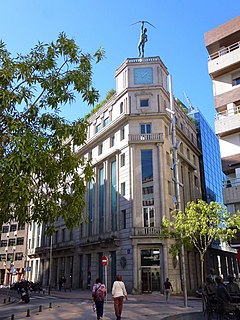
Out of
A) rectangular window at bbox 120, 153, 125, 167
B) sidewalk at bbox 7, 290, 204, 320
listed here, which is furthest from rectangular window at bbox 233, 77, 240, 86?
rectangular window at bbox 120, 153, 125, 167

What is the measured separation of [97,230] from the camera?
37.1 m

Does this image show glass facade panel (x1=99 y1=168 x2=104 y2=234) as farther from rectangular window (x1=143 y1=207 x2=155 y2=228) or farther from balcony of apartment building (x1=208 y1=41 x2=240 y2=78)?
balcony of apartment building (x1=208 y1=41 x2=240 y2=78)

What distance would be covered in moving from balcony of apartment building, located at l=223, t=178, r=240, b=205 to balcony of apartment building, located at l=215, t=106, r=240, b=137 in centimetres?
322

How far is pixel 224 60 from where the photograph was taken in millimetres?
22062

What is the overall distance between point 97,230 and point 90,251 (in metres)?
2.59

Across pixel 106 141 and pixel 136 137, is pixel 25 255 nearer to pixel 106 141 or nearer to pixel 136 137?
pixel 106 141

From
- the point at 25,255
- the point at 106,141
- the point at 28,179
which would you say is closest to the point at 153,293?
the point at 106,141

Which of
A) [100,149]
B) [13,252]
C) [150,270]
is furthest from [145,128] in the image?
[13,252]

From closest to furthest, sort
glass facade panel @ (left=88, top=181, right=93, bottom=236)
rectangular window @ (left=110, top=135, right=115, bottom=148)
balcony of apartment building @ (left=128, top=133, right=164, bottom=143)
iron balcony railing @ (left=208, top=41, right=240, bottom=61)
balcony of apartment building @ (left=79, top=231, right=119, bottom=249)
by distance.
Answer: iron balcony railing @ (left=208, top=41, right=240, bottom=61), balcony of apartment building @ (left=79, top=231, right=119, bottom=249), balcony of apartment building @ (left=128, top=133, right=164, bottom=143), rectangular window @ (left=110, top=135, right=115, bottom=148), glass facade panel @ (left=88, top=181, right=93, bottom=236)

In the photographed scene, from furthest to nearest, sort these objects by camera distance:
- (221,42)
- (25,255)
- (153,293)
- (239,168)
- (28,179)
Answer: (25,255), (153,293), (221,42), (239,168), (28,179)

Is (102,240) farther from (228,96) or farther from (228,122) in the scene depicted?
(228,96)

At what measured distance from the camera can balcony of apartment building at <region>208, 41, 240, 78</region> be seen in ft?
70.8

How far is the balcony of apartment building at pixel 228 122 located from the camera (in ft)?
67.5

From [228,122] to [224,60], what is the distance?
4.52 meters
